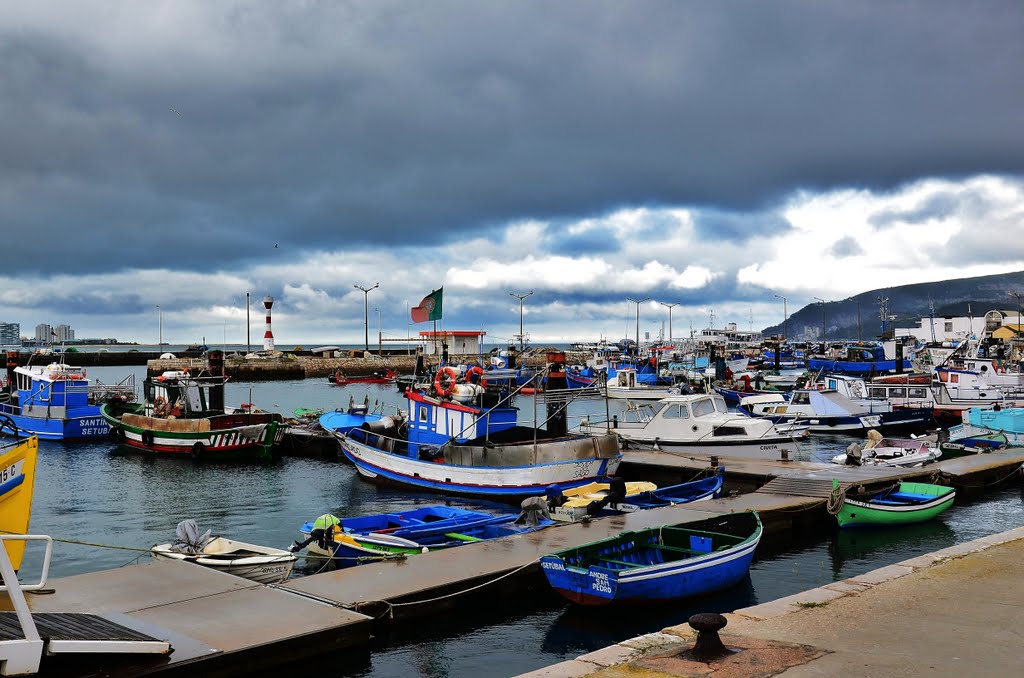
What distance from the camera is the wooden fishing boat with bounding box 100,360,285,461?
132 feet

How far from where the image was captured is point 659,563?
15.9 metres

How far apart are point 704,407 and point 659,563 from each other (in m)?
20.4

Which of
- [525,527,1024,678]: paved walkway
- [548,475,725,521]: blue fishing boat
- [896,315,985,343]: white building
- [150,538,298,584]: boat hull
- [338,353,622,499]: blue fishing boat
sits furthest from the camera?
[896,315,985,343]: white building

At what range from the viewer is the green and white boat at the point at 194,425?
4031 centimetres

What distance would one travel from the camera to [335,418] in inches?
1676

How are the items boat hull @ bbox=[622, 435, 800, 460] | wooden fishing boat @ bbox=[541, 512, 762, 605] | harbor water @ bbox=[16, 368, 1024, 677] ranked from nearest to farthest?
harbor water @ bbox=[16, 368, 1024, 677], wooden fishing boat @ bbox=[541, 512, 762, 605], boat hull @ bbox=[622, 435, 800, 460]

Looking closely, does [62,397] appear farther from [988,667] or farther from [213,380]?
[988,667]

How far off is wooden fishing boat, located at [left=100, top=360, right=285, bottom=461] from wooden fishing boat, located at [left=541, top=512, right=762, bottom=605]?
2776 cm

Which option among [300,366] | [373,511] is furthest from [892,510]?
[300,366]

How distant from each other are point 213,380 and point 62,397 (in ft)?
40.1

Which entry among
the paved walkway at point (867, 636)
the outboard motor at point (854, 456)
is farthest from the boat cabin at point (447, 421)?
the paved walkway at point (867, 636)

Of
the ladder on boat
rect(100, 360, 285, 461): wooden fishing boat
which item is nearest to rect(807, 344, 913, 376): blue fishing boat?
rect(100, 360, 285, 461): wooden fishing boat

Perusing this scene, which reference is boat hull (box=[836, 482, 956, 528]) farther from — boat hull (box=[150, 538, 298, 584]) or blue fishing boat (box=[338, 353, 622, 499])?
boat hull (box=[150, 538, 298, 584])

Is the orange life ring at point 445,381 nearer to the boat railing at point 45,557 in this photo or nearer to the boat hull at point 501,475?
the boat hull at point 501,475
